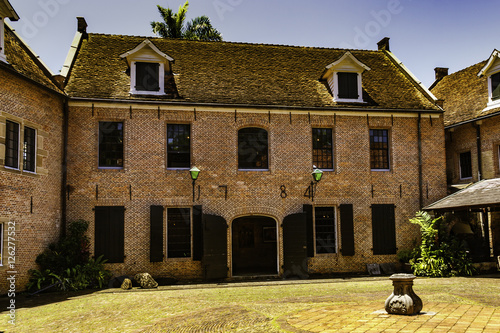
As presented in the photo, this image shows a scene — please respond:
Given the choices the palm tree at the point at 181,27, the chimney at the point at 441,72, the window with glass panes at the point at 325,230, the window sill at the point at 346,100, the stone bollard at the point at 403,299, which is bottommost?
the stone bollard at the point at 403,299

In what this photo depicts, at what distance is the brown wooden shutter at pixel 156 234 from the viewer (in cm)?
1602

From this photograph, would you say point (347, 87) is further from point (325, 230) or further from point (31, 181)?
point (31, 181)

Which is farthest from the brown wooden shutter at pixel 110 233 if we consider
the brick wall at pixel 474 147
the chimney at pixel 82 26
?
the brick wall at pixel 474 147

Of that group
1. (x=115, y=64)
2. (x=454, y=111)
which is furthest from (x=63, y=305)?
(x=454, y=111)

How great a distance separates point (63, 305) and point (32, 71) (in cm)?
809

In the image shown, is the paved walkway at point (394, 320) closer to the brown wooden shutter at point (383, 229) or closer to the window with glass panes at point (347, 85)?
the brown wooden shutter at point (383, 229)

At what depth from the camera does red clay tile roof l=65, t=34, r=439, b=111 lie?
1741cm

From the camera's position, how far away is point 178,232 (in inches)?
656

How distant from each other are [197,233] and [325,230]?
5.35m

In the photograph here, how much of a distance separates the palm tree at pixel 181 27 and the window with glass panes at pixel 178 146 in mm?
14902

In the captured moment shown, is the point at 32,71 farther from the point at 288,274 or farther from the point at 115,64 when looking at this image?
the point at 288,274

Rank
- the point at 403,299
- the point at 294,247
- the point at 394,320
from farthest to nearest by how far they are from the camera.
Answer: the point at 294,247, the point at 403,299, the point at 394,320

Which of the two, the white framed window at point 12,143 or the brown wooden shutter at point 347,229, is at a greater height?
the white framed window at point 12,143

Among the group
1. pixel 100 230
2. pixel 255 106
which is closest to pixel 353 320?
pixel 255 106
